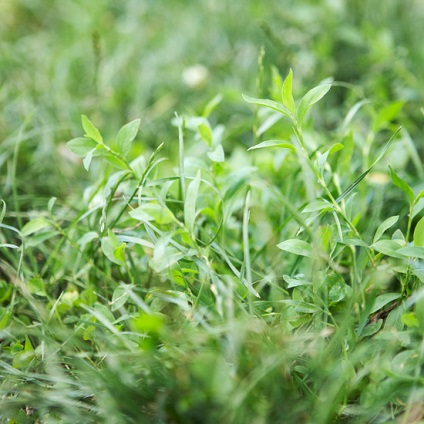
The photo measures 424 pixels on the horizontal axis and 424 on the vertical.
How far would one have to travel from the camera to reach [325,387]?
0.69 m

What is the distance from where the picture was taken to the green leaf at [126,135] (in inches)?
32.7

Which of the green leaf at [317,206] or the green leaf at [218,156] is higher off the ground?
the green leaf at [218,156]

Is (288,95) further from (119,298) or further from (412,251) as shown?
(119,298)

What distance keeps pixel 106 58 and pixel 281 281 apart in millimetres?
1234

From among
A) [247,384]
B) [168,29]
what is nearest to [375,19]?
[168,29]

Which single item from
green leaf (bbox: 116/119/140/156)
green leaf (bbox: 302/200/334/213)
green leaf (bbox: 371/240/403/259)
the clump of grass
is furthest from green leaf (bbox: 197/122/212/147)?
green leaf (bbox: 371/240/403/259)

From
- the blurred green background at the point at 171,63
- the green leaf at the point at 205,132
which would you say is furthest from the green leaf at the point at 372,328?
the blurred green background at the point at 171,63

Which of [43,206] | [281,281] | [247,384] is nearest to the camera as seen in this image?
[247,384]

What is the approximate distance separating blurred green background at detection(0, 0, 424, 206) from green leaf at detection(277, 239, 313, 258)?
676 mm

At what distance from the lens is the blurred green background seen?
141 centimetres

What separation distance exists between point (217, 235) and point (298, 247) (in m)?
0.15

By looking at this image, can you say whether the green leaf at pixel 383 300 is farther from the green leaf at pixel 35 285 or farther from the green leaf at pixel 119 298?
the green leaf at pixel 35 285

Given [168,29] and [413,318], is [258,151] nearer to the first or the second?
[413,318]

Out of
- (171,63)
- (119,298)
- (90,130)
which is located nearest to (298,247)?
(119,298)
